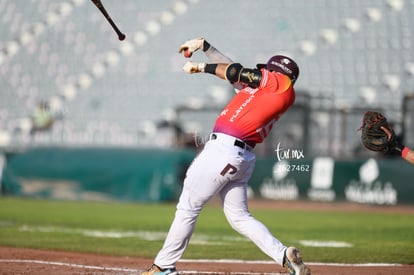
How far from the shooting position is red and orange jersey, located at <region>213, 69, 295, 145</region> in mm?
6828

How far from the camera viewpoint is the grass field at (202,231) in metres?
11.0

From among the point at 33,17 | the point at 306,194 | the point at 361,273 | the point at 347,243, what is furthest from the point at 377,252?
the point at 33,17

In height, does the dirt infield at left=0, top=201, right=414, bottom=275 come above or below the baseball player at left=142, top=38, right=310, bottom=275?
→ below

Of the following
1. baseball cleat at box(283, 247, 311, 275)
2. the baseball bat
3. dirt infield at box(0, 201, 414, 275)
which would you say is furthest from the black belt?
dirt infield at box(0, 201, 414, 275)

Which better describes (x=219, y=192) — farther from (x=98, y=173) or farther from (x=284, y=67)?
(x=98, y=173)

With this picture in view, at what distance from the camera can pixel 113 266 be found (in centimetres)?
888

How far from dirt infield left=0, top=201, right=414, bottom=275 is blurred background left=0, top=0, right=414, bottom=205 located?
21728 mm

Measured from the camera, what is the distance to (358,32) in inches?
1403

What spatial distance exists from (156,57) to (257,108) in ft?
101

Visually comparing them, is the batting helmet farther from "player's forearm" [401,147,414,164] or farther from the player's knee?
"player's forearm" [401,147,414,164]

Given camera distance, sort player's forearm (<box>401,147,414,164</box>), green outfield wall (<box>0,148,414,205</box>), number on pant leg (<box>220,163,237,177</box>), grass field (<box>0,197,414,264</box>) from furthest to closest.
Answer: green outfield wall (<box>0,148,414,205</box>), grass field (<box>0,197,414,264</box>), player's forearm (<box>401,147,414,164</box>), number on pant leg (<box>220,163,237,177</box>)

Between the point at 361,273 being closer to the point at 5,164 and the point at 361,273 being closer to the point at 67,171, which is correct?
the point at 67,171

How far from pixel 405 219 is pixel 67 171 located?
9670 millimetres

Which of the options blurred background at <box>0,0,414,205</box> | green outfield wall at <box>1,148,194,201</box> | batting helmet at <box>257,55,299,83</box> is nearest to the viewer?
batting helmet at <box>257,55,299,83</box>
